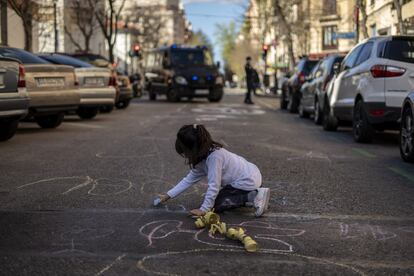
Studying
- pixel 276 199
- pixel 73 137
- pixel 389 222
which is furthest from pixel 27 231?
pixel 73 137

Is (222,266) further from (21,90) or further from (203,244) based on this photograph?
(21,90)

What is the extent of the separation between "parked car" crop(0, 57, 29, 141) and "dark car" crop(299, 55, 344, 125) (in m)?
6.39

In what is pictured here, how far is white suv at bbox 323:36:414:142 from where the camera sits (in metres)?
9.96

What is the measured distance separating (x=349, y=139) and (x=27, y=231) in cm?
821

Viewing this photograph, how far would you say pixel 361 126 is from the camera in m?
10.9

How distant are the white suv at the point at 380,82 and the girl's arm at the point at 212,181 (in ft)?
18.3

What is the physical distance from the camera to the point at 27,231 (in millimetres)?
4660

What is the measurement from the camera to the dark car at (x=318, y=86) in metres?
14.7

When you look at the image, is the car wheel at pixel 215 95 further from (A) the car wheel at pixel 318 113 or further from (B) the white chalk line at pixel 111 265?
(B) the white chalk line at pixel 111 265

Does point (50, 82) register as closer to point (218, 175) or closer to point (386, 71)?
point (386, 71)

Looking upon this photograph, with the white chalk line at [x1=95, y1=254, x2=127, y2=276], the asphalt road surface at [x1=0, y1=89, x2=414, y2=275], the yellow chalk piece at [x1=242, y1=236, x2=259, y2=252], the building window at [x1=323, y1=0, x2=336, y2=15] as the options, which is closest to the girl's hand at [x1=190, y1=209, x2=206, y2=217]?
the asphalt road surface at [x1=0, y1=89, x2=414, y2=275]

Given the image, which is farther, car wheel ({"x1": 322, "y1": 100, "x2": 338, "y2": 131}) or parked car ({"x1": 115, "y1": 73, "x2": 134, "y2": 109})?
parked car ({"x1": 115, "y1": 73, "x2": 134, "y2": 109})

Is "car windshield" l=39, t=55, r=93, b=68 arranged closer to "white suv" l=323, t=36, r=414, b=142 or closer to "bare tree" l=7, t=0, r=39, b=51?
"white suv" l=323, t=36, r=414, b=142

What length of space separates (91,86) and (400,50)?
27.8 feet
